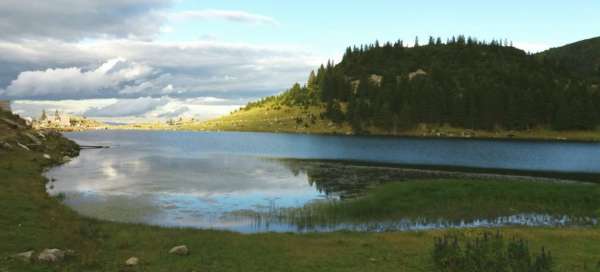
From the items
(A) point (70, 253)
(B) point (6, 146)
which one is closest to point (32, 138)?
(B) point (6, 146)

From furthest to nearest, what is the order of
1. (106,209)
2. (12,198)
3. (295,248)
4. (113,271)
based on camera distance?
1. (106,209)
2. (12,198)
3. (295,248)
4. (113,271)

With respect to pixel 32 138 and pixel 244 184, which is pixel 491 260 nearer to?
pixel 244 184

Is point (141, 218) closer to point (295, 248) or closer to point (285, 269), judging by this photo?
point (295, 248)

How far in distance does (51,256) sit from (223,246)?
26.9 feet

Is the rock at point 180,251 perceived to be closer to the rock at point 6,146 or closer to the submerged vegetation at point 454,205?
the submerged vegetation at point 454,205

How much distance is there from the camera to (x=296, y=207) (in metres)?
41.9

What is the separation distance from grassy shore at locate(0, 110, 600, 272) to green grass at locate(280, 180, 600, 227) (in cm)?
816

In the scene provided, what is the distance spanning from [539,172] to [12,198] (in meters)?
71.0

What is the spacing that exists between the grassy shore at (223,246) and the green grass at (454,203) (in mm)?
8157

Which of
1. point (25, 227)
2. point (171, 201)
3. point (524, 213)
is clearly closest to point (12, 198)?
point (25, 227)

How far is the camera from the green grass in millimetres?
37906

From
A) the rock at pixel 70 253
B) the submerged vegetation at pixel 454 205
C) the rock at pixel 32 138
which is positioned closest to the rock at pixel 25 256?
the rock at pixel 70 253

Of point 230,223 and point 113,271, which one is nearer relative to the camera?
point 113,271

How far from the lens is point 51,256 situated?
20219 millimetres
